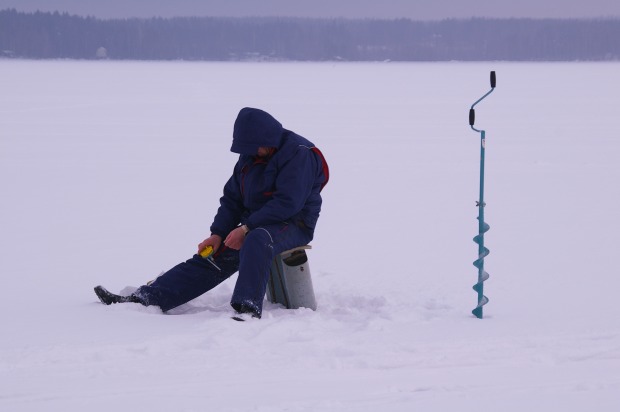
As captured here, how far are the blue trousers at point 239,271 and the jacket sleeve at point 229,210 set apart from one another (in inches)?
4.2

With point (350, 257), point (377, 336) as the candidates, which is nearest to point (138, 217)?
point (350, 257)

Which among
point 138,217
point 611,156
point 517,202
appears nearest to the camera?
point 138,217

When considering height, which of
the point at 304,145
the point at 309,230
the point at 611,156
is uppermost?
the point at 304,145

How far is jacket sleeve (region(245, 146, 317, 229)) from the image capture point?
15.1ft

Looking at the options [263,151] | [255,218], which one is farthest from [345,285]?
[263,151]

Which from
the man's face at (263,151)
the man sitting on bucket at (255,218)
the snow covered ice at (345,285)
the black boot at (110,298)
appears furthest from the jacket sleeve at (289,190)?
the black boot at (110,298)

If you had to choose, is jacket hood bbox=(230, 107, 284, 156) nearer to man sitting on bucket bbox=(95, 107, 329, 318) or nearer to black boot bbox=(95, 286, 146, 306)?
man sitting on bucket bbox=(95, 107, 329, 318)

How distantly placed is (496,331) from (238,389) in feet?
5.08

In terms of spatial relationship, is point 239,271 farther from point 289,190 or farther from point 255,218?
point 289,190

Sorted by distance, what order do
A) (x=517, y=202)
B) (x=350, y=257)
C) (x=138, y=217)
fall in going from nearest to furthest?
(x=350, y=257) < (x=138, y=217) < (x=517, y=202)

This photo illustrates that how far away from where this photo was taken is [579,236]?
7.59m

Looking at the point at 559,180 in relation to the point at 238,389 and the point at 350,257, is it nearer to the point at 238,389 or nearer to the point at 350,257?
the point at 350,257

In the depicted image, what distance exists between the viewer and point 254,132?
181 inches

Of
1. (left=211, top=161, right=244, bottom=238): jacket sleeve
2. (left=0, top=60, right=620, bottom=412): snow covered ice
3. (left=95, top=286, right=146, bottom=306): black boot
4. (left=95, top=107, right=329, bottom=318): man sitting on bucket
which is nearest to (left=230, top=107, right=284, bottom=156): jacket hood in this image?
(left=95, top=107, right=329, bottom=318): man sitting on bucket
